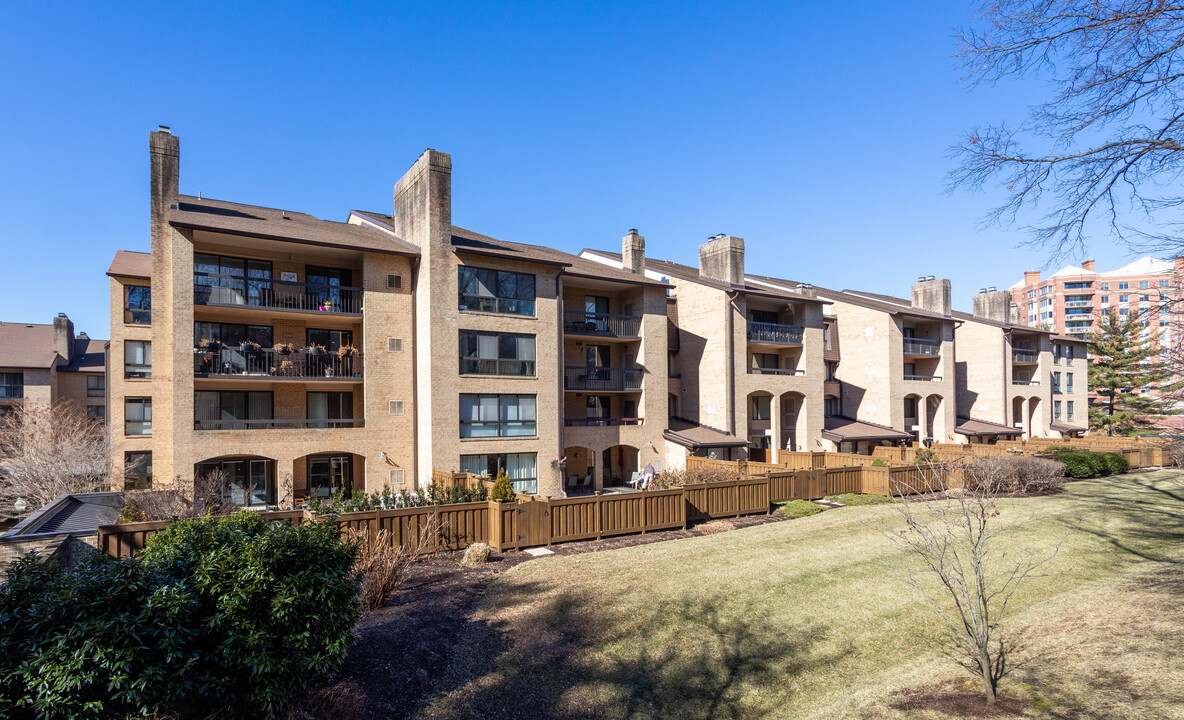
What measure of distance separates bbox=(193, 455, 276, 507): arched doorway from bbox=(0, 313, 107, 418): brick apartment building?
94.2 feet

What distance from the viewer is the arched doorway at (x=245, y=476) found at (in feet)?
71.9

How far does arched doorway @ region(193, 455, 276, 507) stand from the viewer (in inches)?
862

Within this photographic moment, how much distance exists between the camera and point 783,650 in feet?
30.6

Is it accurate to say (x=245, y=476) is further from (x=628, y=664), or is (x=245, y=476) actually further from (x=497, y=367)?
(x=628, y=664)

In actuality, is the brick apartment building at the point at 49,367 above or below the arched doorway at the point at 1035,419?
above

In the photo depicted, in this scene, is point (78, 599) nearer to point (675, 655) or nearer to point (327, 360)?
point (675, 655)

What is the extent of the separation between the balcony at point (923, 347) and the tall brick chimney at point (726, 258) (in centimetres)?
1418

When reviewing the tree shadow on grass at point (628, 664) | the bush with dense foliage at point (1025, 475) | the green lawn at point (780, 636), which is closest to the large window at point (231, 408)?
the green lawn at point (780, 636)

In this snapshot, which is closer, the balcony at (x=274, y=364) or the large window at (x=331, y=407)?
the balcony at (x=274, y=364)

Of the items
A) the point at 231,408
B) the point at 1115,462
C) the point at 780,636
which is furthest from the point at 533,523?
the point at 1115,462

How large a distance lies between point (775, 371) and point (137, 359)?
3026cm

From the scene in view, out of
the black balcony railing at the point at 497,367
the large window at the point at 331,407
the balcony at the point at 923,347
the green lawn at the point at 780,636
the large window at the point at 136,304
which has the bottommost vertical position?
the green lawn at the point at 780,636

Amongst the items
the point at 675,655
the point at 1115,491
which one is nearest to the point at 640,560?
the point at 675,655

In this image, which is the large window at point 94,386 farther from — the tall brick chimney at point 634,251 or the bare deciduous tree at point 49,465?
the tall brick chimney at point 634,251
